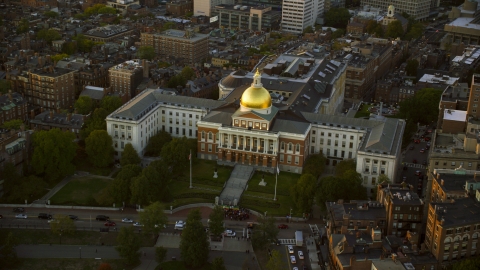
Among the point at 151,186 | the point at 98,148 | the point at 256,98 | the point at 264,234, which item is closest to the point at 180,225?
the point at 151,186

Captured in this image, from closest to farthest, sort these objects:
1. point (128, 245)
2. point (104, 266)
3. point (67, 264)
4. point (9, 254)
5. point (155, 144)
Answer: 1. point (104, 266)
2. point (128, 245)
3. point (9, 254)
4. point (67, 264)
5. point (155, 144)

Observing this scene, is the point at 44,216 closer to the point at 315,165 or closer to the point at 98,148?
the point at 98,148

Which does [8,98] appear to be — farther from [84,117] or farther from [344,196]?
[344,196]

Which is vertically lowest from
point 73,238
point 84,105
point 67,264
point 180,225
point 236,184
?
point 67,264

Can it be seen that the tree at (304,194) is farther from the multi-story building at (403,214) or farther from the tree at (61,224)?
the tree at (61,224)

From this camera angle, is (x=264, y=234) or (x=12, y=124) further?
(x=12, y=124)

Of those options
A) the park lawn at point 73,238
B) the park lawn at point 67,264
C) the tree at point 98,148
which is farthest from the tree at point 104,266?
the tree at point 98,148

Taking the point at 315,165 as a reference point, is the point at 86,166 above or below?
below
